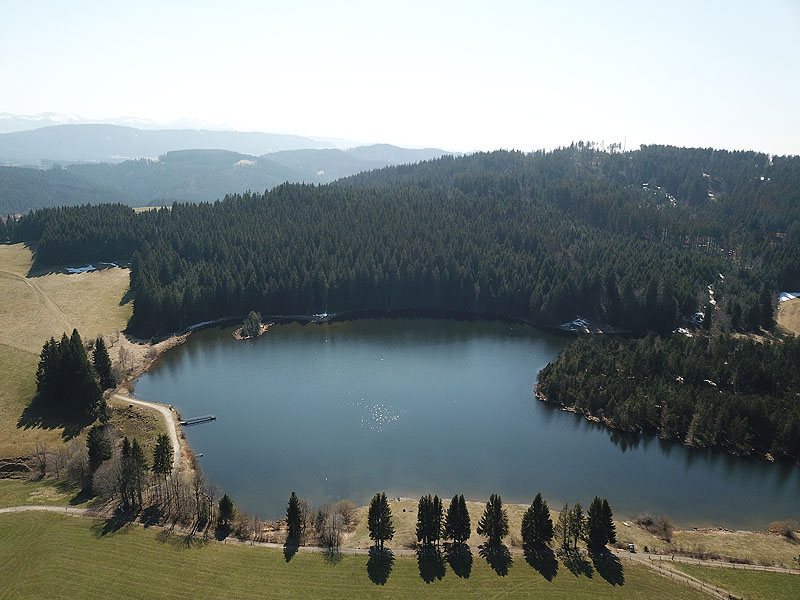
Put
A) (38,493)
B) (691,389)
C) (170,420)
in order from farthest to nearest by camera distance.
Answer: (691,389)
(170,420)
(38,493)

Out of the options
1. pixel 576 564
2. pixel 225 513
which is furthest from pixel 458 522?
pixel 225 513

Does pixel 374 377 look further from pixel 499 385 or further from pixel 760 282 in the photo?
pixel 760 282

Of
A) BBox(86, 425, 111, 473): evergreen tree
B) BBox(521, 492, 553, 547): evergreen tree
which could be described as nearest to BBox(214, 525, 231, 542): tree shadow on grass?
BBox(86, 425, 111, 473): evergreen tree

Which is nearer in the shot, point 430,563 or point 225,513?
point 430,563

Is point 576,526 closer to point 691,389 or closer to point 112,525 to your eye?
point 691,389

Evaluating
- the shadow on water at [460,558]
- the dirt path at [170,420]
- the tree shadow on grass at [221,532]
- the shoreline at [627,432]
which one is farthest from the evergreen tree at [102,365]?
the shoreline at [627,432]

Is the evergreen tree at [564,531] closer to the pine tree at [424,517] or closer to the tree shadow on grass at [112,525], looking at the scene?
the pine tree at [424,517]

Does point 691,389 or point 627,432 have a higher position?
point 691,389
